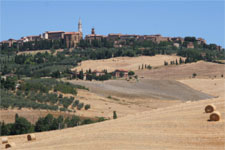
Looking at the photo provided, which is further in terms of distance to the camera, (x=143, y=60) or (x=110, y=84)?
(x=143, y=60)

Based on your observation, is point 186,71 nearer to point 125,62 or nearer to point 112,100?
point 125,62

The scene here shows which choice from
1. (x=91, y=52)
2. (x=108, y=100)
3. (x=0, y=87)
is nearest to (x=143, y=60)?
(x=91, y=52)

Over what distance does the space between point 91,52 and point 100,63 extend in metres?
17.2

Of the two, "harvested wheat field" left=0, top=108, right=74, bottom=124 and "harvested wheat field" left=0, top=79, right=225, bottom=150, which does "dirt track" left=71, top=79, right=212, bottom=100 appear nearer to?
"harvested wheat field" left=0, top=108, right=74, bottom=124

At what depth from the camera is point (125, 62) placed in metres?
176

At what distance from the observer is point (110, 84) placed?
12112cm

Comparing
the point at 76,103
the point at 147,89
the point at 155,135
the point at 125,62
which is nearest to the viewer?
the point at 155,135

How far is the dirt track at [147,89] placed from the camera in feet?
357

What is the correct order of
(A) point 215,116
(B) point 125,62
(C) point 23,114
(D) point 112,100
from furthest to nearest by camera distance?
(B) point 125,62, (D) point 112,100, (C) point 23,114, (A) point 215,116

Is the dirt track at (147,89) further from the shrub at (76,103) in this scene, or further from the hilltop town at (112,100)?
the shrub at (76,103)

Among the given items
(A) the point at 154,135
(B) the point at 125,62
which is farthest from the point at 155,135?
(B) the point at 125,62

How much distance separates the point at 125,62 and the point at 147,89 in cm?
5704

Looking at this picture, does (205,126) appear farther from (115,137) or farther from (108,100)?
(108,100)

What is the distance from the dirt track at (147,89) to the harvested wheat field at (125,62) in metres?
37.9
